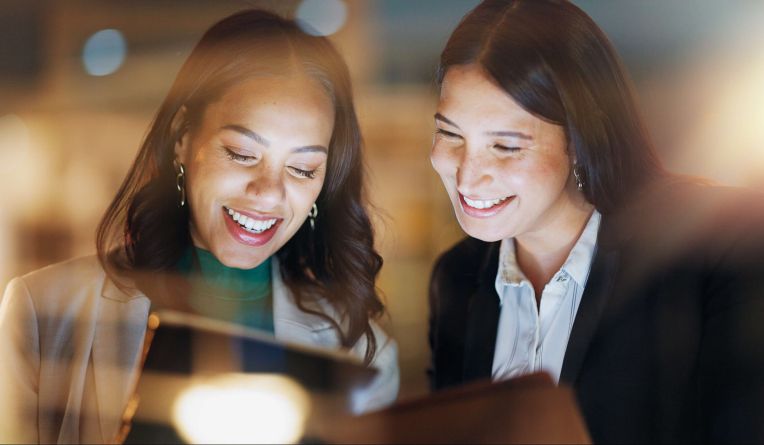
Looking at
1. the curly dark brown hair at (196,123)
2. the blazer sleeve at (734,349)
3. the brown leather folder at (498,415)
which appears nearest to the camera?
the brown leather folder at (498,415)

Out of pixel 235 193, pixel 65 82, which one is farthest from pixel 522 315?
pixel 65 82

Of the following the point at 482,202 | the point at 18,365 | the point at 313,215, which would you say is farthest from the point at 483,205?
the point at 18,365

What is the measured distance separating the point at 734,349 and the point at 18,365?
2.84 feet

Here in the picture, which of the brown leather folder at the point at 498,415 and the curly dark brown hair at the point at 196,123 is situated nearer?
the brown leather folder at the point at 498,415

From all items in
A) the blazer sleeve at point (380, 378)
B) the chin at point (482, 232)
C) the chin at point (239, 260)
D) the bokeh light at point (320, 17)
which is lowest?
the blazer sleeve at point (380, 378)

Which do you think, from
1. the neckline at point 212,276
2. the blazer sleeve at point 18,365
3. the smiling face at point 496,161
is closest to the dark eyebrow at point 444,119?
the smiling face at point 496,161

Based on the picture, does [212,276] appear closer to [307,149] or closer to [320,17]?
[307,149]

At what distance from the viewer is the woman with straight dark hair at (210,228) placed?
39.0 inches

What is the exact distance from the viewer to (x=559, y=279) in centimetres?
105

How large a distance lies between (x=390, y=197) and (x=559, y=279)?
9.9 inches

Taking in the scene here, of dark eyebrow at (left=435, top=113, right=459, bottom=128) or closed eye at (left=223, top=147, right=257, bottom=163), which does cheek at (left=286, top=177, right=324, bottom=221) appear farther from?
dark eyebrow at (left=435, top=113, right=459, bottom=128)

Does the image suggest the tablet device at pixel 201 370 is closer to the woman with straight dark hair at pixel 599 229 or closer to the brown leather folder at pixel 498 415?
the brown leather folder at pixel 498 415

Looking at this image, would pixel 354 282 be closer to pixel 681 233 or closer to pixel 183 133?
pixel 183 133

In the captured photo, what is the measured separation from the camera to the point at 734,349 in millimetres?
954
